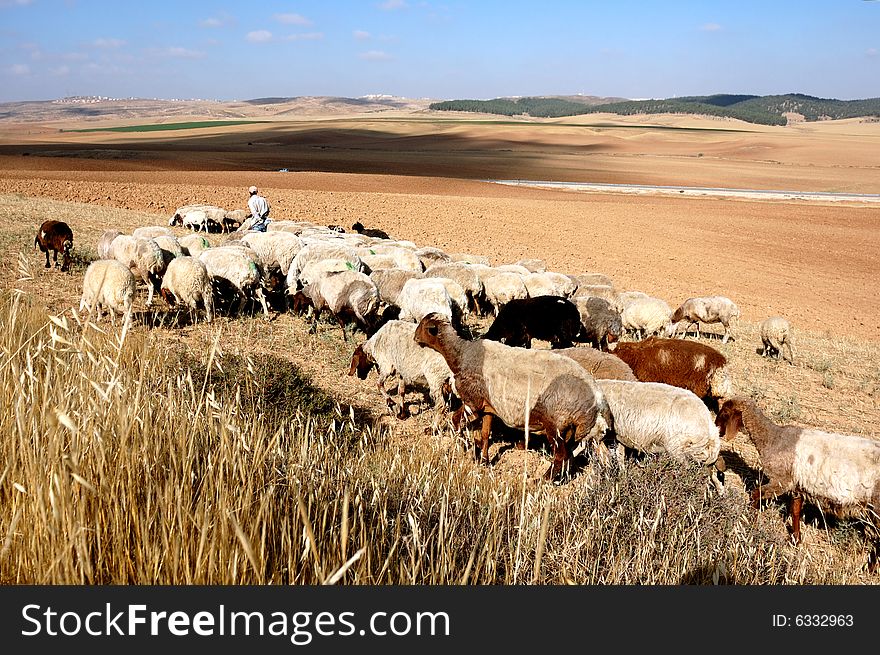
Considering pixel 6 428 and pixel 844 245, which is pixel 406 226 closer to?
pixel 844 245

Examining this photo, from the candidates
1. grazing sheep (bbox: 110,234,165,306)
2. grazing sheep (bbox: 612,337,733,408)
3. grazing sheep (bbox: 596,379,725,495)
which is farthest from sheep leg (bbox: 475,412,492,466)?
grazing sheep (bbox: 110,234,165,306)

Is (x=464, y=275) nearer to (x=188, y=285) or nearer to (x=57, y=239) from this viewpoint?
(x=188, y=285)

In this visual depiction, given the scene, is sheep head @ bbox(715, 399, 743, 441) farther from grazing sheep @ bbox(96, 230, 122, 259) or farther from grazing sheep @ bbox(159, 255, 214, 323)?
grazing sheep @ bbox(96, 230, 122, 259)

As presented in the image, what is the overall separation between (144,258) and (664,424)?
968cm

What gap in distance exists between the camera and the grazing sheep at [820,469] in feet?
18.1

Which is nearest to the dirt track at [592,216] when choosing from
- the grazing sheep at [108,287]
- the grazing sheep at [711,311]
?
the grazing sheep at [711,311]

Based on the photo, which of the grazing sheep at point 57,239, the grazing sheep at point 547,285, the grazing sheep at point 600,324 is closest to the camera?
the grazing sheep at point 600,324

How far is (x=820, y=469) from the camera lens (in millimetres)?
5781

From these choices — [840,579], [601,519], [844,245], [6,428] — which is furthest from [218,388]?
[844,245]

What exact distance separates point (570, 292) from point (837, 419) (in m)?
6.05

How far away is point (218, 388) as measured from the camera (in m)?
6.76

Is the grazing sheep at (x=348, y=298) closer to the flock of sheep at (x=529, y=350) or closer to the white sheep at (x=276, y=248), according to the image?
the flock of sheep at (x=529, y=350)

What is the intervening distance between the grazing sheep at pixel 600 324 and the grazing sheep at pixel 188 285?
6756mm

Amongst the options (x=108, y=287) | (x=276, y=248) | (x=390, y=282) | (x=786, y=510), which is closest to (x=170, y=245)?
(x=276, y=248)
